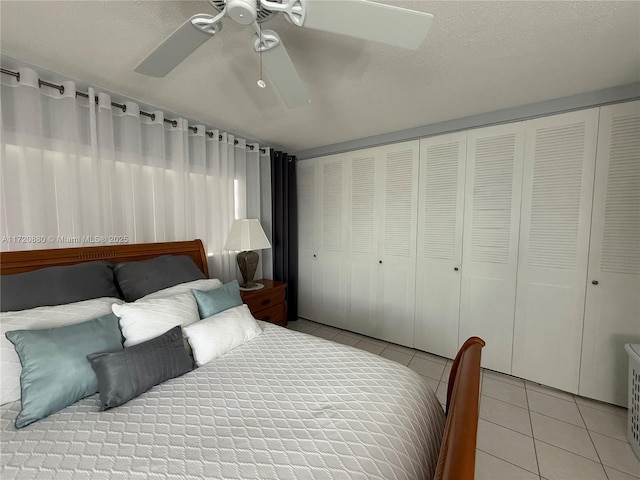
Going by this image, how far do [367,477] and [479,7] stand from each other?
1.83 metres

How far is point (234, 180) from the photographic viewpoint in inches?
111

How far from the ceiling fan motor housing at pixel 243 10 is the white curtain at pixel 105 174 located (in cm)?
151

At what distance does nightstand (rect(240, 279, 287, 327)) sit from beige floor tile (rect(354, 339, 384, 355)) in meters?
0.89

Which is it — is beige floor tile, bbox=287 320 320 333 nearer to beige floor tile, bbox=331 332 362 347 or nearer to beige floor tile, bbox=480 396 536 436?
beige floor tile, bbox=331 332 362 347

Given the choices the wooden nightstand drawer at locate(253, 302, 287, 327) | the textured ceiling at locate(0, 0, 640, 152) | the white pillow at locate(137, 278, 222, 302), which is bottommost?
the wooden nightstand drawer at locate(253, 302, 287, 327)

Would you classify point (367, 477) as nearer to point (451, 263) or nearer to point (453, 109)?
point (451, 263)

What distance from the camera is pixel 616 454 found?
1.56 m

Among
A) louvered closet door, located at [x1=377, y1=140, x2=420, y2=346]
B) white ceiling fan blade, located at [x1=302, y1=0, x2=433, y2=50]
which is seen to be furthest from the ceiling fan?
louvered closet door, located at [x1=377, y1=140, x2=420, y2=346]

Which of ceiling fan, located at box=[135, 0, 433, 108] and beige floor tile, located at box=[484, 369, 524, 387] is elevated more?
ceiling fan, located at box=[135, 0, 433, 108]

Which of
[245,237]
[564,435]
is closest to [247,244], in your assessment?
[245,237]

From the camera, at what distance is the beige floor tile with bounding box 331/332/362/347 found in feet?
9.82

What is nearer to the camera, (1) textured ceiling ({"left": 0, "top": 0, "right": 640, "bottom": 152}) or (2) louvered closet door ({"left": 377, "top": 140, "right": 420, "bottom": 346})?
(1) textured ceiling ({"left": 0, "top": 0, "right": 640, "bottom": 152})

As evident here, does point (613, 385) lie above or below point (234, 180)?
below

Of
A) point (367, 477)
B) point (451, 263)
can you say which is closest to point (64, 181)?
point (367, 477)
